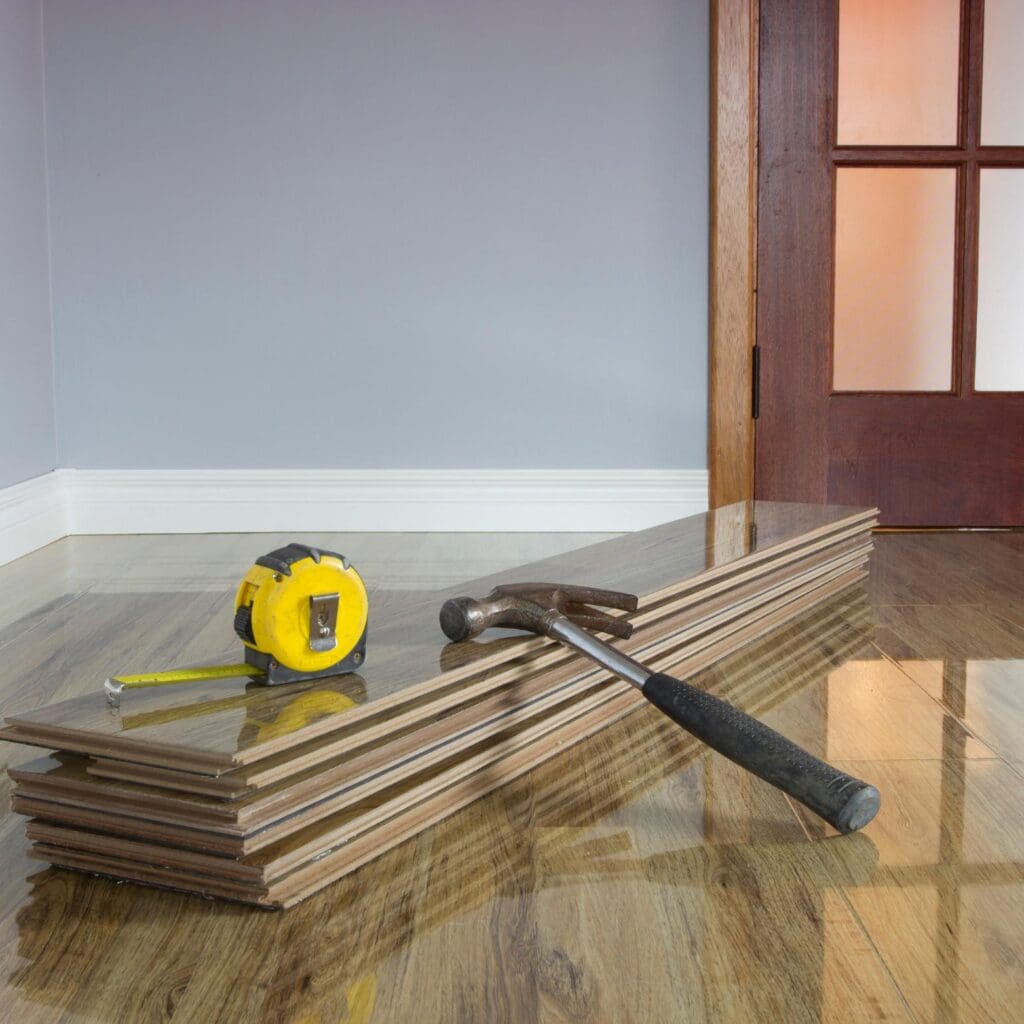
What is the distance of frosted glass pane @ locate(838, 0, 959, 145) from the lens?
10.6 feet

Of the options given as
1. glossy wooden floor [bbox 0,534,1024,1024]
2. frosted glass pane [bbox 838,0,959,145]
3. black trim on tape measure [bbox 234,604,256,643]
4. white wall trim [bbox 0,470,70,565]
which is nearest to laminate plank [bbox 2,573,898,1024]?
glossy wooden floor [bbox 0,534,1024,1024]

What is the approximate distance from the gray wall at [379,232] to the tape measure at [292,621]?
2.13 m

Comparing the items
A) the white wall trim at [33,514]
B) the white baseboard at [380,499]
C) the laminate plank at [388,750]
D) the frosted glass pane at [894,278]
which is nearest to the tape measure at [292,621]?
the laminate plank at [388,750]

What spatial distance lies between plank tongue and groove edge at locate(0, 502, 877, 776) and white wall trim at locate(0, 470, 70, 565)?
1.28 metres

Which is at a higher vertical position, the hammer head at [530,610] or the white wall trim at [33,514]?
the hammer head at [530,610]

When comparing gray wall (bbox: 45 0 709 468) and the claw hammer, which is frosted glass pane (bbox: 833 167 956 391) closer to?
gray wall (bbox: 45 0 709 468)

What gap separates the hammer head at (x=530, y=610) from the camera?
53.2 inches

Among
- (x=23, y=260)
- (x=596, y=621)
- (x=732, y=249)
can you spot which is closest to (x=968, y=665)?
(x=596, y=621)

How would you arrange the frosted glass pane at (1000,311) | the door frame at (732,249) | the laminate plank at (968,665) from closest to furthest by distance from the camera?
1. the laminate plank at (968,665)
2. the door frame at (732,249)
3. the frosted glass pane at (1000,311)

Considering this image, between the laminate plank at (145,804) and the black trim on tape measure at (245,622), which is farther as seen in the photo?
the black trim on tape measure at (245,622)

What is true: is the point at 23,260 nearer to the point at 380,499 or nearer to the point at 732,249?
the point at 380,499

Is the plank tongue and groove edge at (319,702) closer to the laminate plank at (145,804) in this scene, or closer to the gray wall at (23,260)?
the laminate plank at (145,804)

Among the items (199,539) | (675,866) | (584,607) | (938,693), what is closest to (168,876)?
(675,866)

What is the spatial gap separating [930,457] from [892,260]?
514 millimetres
